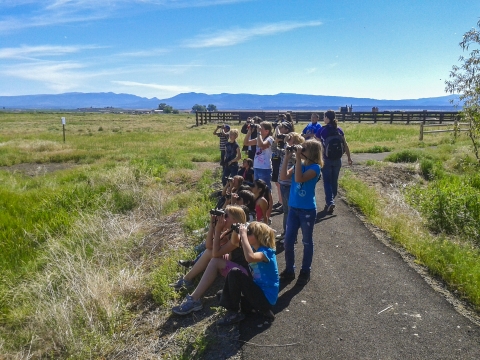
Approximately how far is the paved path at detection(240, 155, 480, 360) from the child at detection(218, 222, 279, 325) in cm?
19

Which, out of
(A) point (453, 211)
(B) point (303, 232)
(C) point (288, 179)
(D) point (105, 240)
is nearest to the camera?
(B) point (303, 232)

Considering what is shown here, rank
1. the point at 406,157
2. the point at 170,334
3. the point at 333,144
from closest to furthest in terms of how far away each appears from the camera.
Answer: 1. the point at 170,334
2. the point at 333,144
3. the point at 406,157

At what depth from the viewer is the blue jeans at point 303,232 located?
16.2 ft

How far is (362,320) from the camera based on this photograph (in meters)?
4.29

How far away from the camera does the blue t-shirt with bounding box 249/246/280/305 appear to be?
4.28 metres

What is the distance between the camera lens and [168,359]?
12.9ft

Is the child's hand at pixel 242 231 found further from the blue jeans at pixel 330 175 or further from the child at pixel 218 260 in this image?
the blue jeans at pixel 330 175

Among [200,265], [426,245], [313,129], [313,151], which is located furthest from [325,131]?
[200,265]

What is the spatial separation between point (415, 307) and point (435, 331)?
0.46m

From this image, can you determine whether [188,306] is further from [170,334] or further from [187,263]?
[187,263]

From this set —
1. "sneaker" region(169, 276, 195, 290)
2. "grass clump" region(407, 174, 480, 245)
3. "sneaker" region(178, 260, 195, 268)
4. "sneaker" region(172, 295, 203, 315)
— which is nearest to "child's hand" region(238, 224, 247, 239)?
"sneaker" region(172, 295, 203, 315)

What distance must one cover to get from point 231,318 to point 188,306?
0.62 m

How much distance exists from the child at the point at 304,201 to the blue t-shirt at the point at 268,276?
2.65 ft

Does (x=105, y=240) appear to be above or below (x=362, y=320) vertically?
below
